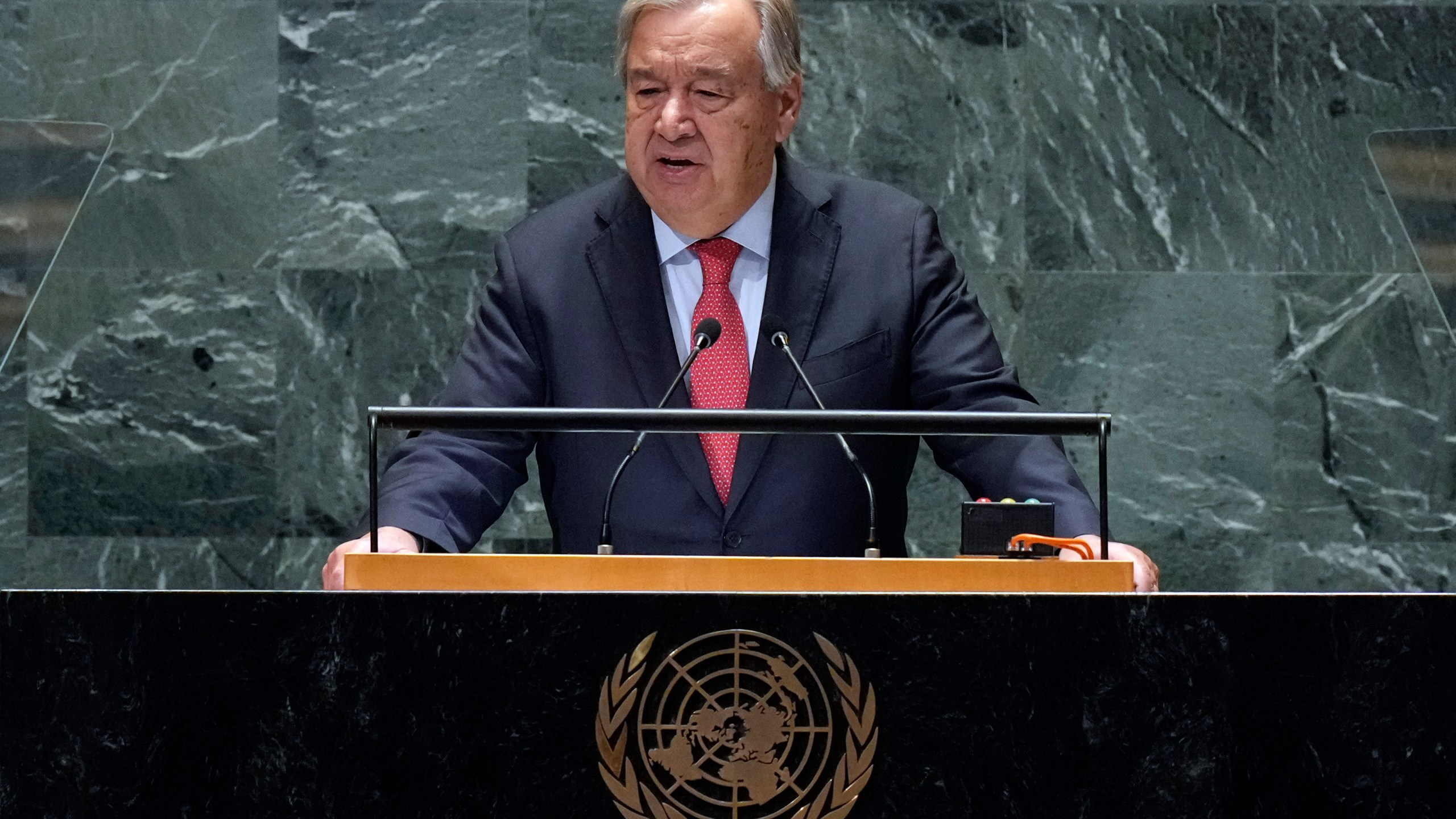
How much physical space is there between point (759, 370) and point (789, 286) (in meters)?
0.24

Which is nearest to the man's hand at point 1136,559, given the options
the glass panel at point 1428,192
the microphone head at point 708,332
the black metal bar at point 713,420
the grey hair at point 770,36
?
the black metal bar at point 713,420

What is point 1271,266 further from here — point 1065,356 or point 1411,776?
point 1411,776

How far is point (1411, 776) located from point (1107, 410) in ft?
8.53

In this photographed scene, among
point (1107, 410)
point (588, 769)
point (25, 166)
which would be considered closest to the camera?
point (588, 769)

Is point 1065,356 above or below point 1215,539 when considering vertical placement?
above

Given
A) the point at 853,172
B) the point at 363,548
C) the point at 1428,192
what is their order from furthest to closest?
the point at 853,172
the point at 1428,192
the point at 363,548

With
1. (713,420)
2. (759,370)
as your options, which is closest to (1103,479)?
(713,420)

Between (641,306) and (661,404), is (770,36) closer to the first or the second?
(641,306)

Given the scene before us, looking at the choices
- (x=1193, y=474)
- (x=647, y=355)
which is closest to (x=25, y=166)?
(x=647, y=355)

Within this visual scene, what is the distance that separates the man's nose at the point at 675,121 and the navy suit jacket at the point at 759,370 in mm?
191

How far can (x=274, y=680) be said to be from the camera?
1.73 metres

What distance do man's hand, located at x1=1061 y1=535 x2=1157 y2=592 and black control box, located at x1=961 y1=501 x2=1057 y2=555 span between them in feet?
0.25

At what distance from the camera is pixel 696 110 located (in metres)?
3.13

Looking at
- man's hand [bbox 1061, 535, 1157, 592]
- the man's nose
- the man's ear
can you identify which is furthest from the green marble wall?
man's hand [bbox 1061, 535, 1157, 592]
